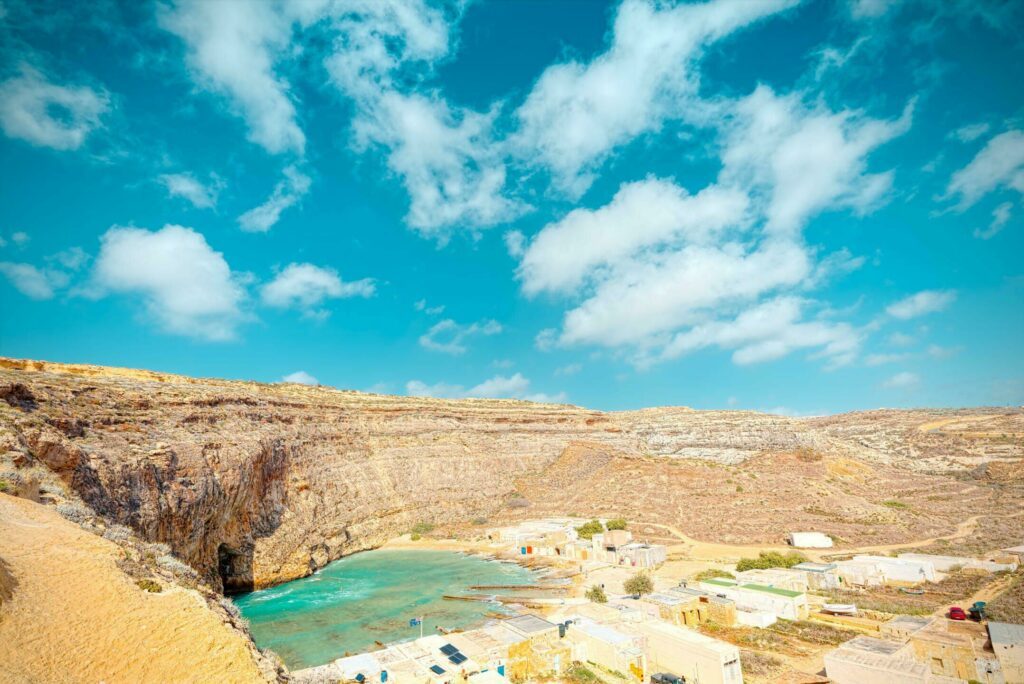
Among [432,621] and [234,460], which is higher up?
[234,460]

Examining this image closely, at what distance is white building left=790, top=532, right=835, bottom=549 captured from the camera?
1478 inches

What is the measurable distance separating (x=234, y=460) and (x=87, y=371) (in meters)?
25.4

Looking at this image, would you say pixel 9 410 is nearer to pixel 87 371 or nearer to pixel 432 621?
pixel 432 621

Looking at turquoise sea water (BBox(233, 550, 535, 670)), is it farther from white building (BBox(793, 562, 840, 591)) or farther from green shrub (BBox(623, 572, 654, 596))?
white building (BBox(793, 562, 840, 591))

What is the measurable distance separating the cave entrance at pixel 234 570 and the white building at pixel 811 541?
4061 cm

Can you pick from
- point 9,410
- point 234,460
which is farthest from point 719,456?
point 9,410

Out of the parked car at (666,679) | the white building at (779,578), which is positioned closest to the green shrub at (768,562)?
the white building at (779,578)

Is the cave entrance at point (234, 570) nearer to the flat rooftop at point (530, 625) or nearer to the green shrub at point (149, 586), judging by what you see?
the flat rooftop at point (530, 625)

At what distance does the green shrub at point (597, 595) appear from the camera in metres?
27.4

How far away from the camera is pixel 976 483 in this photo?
52.7 metres

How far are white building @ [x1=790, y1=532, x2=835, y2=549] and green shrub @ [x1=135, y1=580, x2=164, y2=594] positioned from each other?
4222cm

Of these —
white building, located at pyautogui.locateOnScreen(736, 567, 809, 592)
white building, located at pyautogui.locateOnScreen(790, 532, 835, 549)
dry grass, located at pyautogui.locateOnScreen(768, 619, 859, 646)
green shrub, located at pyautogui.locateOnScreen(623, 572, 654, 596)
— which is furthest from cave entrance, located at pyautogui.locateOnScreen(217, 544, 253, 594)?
white building, located at pyautogui.locateOnScreen(790, 532, 835, 549)

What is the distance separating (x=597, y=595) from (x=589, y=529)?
54.7 ft

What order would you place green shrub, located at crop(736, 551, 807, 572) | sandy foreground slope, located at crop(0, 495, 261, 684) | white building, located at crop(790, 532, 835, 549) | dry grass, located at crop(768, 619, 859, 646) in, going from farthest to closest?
1. white building, located at crop(790, 532, 835, 549)
2. green shrub, located at crop(736, 551, 807, 572)
3. dry grass, located at crop(768, 619, 859, 646)
4. sandy foreground slope, located at crop(0, 495, 261, 684)
